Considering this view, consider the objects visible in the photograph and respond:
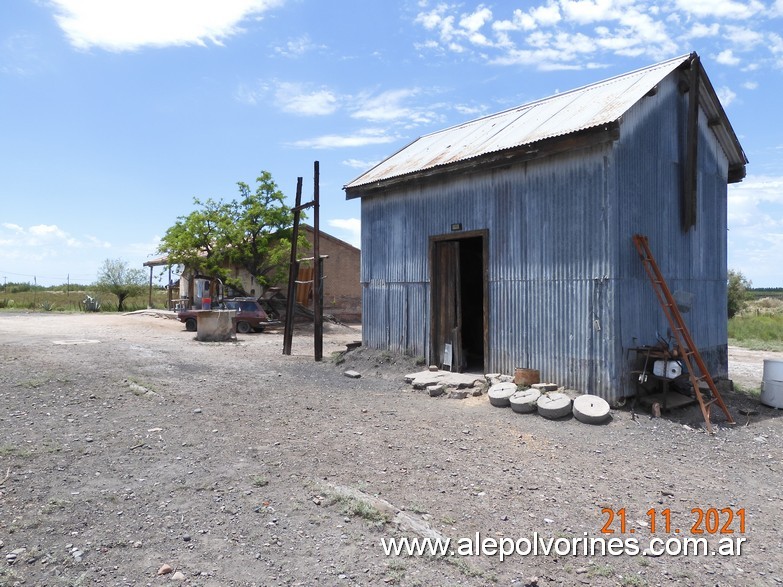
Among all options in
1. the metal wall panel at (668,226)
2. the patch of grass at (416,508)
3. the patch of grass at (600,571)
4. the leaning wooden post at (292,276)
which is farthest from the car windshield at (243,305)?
the patch of grass at (600,571)

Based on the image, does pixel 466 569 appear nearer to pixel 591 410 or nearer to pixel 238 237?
pixel 591 410

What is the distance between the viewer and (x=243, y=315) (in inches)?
921

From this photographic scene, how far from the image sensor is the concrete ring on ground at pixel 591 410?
326 inches

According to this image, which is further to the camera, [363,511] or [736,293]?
[736,293]

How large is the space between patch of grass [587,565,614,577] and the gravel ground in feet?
0.11

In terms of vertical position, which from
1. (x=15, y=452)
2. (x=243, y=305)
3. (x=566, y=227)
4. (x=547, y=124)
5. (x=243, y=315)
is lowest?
(x=15, y=452)

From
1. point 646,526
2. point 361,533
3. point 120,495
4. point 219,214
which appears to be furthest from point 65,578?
point 219,214

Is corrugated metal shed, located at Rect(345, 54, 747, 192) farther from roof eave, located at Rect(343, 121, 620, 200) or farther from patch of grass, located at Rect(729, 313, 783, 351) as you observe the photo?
patch of grass, located at Rect(729, 313, 783, 351)

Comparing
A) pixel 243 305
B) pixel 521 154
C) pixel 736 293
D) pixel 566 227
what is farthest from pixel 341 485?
pixel 736 293

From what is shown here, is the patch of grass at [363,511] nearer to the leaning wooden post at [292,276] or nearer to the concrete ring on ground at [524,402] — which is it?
the concrete ring on ground at [524,402]

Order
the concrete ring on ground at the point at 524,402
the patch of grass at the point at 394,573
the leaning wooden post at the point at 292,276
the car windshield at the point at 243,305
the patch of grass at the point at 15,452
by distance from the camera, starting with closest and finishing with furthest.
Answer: the patch of grass at the point at 394,573 < the patch of grass at the point at 15,452 < the concrete ring on ground at the point at 524,402 < the leaning wooden post at the point at 292,276 < the car windshield at the point at 243,305

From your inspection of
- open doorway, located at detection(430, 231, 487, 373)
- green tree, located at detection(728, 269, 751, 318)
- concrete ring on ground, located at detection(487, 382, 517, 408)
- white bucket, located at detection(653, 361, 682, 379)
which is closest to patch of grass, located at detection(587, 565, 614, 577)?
concrete ring on ground, located at detection(487, 382, 517, 408)

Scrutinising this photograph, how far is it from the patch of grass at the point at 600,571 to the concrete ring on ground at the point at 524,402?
15.7 feet

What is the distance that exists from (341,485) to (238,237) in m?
20.7
